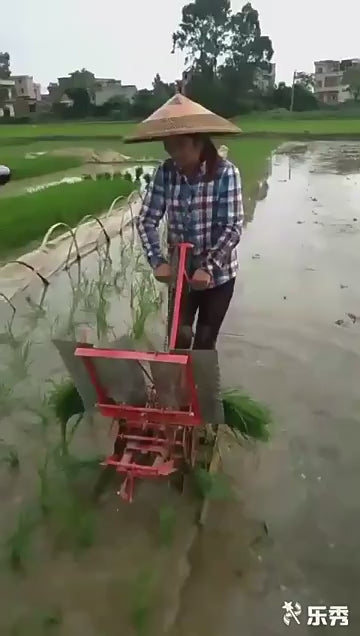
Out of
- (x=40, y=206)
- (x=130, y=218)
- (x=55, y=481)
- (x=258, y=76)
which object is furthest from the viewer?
(x=258, y=76)

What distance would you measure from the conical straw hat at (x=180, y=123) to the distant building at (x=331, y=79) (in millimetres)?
77832

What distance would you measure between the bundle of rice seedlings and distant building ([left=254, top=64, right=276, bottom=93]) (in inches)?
2219

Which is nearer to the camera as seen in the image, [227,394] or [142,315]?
[227,394]

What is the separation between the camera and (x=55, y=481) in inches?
122

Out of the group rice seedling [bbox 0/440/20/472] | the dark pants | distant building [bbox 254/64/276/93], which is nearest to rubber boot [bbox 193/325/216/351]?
the dark pants

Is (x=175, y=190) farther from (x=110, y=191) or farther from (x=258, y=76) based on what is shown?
(x=258, y=76)

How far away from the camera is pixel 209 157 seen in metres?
2.85

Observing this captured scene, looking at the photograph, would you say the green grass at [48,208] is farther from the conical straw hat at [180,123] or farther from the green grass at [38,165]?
the conical straw hat at [180,123]

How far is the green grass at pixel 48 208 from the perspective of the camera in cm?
824

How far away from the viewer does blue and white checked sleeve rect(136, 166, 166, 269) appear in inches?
119

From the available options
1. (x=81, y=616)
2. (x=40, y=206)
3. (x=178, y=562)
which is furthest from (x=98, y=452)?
(x=40, y=206)

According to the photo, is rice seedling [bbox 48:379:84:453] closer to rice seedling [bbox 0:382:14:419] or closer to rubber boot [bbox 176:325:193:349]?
rubber boot [bbox 176:325:193:349]

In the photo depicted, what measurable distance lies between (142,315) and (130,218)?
5.47 m

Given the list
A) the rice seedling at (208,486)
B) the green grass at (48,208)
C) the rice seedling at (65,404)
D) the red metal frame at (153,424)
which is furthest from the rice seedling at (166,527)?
the green grass at (48,208)
